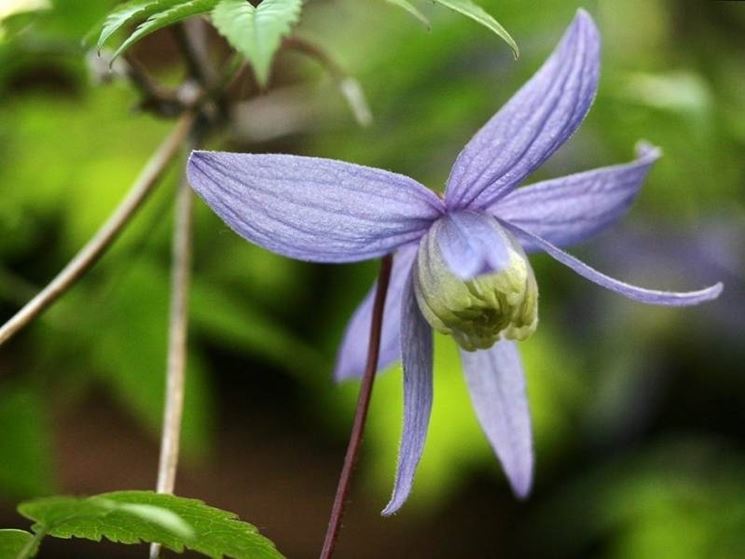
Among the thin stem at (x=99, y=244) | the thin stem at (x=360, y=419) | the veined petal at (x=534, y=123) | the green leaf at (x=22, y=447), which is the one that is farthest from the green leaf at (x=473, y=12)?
the green leaf at (x=22, y=447)

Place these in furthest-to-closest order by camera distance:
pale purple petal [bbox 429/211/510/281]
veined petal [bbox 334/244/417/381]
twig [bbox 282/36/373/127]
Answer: twig [bbox 282/36/373/127] < veined petal [bbox 334/244/417/381] < pale purple petal [bbox 429/211/510/281]

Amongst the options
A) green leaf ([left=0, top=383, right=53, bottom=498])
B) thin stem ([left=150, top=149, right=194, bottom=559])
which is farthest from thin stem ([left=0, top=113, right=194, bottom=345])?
green leaf ([left=0, top=383, right=53, bottom=498])

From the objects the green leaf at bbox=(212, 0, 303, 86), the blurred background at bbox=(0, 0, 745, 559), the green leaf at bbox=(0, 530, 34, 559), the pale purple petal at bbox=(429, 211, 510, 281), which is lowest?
the blurred background at bbox=(0, 0, 745, 559)

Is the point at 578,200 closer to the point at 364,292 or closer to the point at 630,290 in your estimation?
the point at 630,290

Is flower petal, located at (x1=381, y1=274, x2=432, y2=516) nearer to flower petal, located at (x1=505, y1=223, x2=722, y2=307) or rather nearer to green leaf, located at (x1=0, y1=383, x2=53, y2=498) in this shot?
flower petal, located at (x1=505, y1=223, x2=722, y2=307)

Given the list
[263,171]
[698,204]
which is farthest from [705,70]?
[263,171]

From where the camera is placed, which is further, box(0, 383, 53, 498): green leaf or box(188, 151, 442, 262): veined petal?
box(0, 383, 53, 498): green leaf
